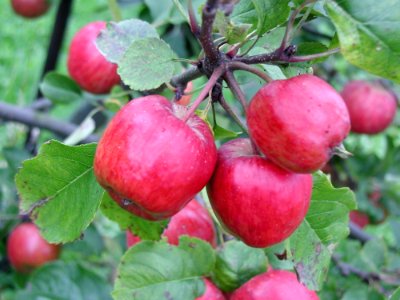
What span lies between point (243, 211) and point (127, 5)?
Result: 139cm

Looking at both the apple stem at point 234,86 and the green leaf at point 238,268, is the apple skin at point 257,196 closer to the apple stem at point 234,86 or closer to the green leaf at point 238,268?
the apple stem at point 234,86

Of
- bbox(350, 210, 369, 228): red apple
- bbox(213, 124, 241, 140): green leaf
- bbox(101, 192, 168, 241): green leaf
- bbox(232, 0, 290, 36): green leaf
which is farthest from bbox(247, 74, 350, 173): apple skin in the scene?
bbox(350, 210, 369, 228): red apple

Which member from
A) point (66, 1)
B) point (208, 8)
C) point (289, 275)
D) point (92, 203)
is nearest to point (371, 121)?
point (66, 1)

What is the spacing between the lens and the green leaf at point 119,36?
3.13 feet

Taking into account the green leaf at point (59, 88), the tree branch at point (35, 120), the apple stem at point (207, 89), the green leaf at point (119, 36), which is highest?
the apple stem at point (207, 89)

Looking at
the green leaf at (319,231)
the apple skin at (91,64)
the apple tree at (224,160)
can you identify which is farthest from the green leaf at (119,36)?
the apple skin at (91,64)

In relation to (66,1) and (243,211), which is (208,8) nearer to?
→ (243,211)

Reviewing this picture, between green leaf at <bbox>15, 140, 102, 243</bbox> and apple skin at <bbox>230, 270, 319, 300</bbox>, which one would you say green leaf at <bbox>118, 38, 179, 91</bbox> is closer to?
green leaf at <bbox>15, 140, 102, 243</bbox>

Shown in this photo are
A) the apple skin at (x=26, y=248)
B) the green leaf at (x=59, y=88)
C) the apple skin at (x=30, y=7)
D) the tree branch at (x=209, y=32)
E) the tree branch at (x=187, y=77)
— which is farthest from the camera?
the apple skin at (x=30, y=7)

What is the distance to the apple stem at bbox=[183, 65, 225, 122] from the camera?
0.79m

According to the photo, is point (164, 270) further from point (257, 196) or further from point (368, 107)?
point (368, 107)

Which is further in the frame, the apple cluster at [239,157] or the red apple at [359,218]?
the red apple at [359,218]

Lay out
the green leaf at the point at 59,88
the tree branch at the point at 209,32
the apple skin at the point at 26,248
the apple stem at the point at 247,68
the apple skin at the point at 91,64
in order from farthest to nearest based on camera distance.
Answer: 1. the apple skin at the point at 26,248
2. the green leaf at the point at 59,88
3. the apple skin at the point at 91,64
4. the apple stem at the point at 247,68
5. the tree branch at the point at 209,32

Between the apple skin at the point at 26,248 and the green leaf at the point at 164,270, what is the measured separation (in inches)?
39.0
